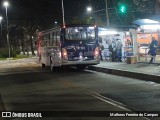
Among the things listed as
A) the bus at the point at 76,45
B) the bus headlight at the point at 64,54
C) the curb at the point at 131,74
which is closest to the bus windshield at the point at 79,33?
the bus at the point at 76,45

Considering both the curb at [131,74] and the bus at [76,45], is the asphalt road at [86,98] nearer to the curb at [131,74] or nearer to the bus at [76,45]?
the curb at [131,74]

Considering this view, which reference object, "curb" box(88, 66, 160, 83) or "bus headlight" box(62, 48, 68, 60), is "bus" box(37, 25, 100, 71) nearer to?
"bus headlight" box(62, 48, 68, 60)

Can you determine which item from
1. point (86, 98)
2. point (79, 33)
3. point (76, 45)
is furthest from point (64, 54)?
point (86, 98)

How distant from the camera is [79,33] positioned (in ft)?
89.9

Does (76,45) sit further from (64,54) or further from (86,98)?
(86,98)

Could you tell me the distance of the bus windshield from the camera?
27.3 meters

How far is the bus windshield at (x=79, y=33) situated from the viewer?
27306 mm

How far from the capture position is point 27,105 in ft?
41.8

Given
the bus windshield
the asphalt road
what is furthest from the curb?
the bus windshield

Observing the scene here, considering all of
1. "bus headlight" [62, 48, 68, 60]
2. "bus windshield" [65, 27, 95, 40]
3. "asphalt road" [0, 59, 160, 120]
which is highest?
"bus windshield" [65, 27, 95, 40]

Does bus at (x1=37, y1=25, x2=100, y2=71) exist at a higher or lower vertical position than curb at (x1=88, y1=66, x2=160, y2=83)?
higher

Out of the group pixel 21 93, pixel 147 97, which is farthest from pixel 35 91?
pixel 147 97

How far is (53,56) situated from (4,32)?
69.6 metres

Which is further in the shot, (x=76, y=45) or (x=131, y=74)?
(x=76, y=45)
